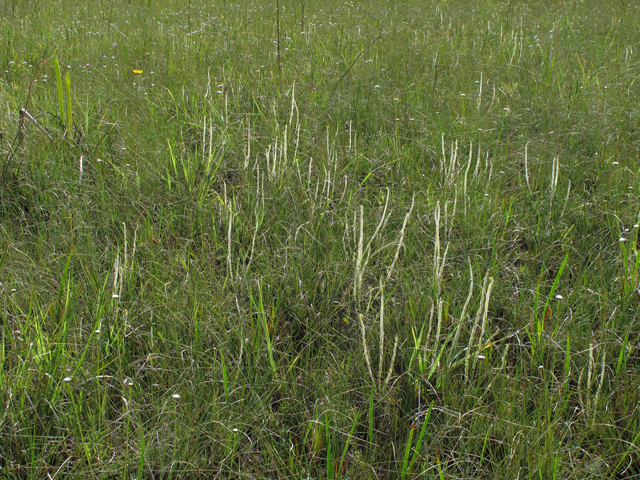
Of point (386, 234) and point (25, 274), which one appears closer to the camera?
point (25, 274)

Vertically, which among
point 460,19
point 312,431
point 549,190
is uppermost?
point 460,19

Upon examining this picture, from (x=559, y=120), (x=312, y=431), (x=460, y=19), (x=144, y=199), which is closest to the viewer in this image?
(x=312, y=431)

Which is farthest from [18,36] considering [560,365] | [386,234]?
[560,365]

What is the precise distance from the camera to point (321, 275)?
4.99 feet

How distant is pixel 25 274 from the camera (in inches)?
56.5

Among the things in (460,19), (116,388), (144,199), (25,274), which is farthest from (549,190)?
(460,19)

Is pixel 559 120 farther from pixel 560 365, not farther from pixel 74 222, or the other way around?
pixel 74 222

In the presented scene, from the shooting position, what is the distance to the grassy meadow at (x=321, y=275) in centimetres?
104

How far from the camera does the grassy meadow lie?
3.42 feet

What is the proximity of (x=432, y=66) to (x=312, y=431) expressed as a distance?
9.14 ft

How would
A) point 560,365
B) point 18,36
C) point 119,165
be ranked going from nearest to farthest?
point 560,365 → point 119,165 → point 18,36

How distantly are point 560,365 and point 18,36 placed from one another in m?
4.16

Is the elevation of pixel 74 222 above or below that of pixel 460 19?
below

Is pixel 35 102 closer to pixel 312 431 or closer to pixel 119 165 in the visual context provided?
pixel 119 165
